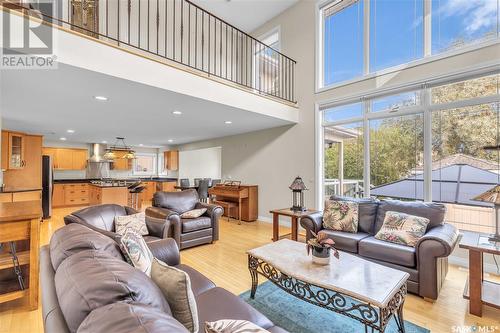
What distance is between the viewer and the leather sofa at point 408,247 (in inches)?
92.7

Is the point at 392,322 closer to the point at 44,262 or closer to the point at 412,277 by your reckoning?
the point at 412,277

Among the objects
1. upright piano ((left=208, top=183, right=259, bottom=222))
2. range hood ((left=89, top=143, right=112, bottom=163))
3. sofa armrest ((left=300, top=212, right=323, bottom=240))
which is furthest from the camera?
range hood ((left=89, top=143, right=112, bottom=163))

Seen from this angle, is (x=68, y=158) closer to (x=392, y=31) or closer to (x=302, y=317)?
(x=302, y=317)

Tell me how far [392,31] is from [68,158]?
9.82 m

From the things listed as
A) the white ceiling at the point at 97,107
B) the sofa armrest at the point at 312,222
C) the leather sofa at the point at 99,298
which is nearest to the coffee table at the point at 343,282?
the leather sofa at the point at 99,298

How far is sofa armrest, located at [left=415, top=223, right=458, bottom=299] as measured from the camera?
231 cm

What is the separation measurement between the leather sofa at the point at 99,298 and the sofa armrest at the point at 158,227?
171 centimetres

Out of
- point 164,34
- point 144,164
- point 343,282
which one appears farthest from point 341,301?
point 144,164

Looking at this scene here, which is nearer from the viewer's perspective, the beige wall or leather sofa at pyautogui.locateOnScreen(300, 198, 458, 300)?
leather sofa at pyautogui.locateOnScreen(300, 198, 458, 300)

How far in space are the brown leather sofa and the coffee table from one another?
5.39 ft

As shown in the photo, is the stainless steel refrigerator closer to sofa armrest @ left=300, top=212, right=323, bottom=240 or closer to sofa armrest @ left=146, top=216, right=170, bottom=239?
sofa armrest @ left=146, top=216, right=170, bottom=239

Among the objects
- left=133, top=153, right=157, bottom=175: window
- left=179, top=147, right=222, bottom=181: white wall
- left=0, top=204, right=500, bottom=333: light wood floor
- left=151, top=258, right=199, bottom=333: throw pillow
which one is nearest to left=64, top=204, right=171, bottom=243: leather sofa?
left=0, top=204, right=500, bottom=333: light wood floor

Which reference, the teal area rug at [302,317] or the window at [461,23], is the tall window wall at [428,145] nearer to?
the window at [461,23]

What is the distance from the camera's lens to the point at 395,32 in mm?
3979
